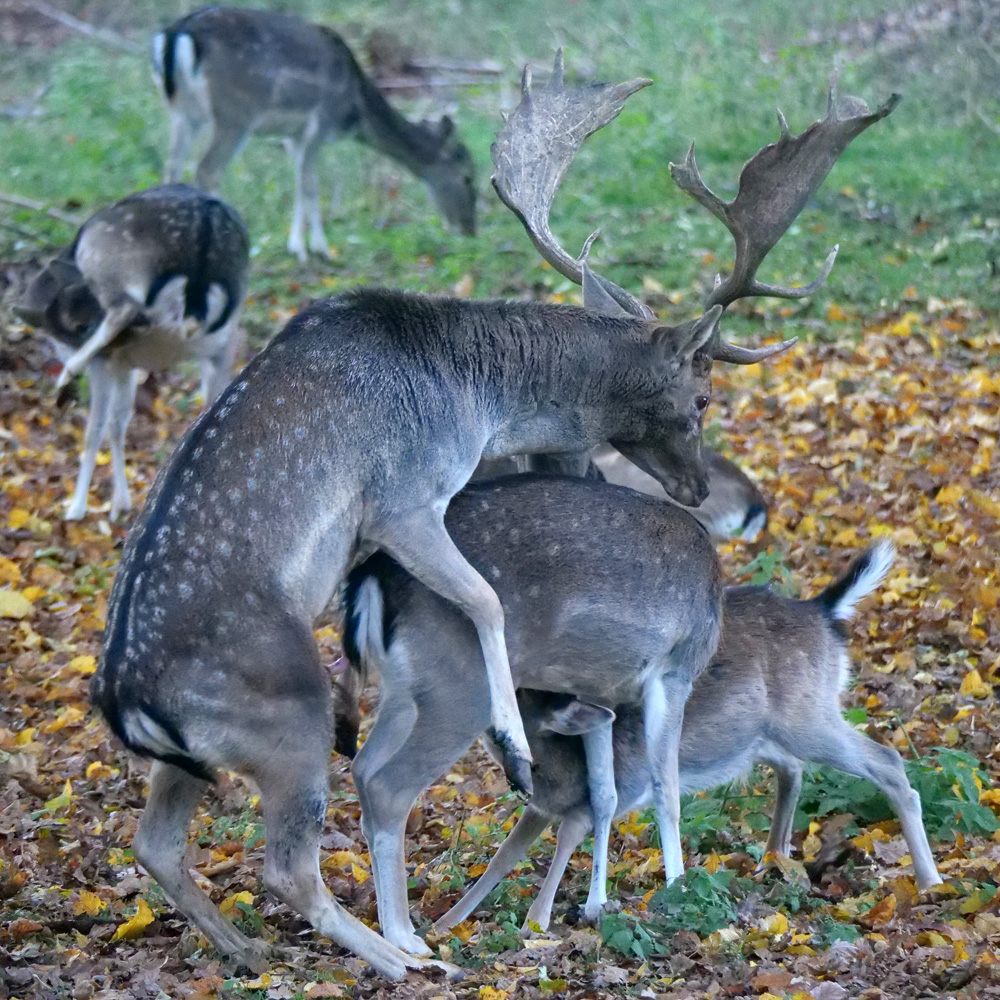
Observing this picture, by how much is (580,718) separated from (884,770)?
111 cm

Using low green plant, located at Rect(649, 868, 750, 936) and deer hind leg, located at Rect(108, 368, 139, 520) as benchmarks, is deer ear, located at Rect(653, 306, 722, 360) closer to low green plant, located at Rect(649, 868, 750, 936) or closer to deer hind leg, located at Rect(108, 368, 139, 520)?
low green plant, located at Rect(649, 868, 750, 936)

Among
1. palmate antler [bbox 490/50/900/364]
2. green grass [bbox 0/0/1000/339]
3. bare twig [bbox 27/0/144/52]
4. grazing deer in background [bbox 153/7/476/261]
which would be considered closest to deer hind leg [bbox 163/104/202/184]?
grazing deer in background [bbox 153/7/476/261]

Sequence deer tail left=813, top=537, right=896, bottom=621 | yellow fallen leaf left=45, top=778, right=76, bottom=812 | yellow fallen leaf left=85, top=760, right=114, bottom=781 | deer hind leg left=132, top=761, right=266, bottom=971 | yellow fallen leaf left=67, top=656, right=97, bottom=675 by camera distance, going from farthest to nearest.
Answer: yellow fallen leaf left=67, top=656, right=97, bottom=675
yellow fallen leaf left=85, top=760, right=114, bottom=781
yellow fallen leaf left=45, top=778, right=76, bottom=812
deer tail left=813, top=537, right=896, bottom=621
deer hind leg left=132, top=761, right=266, bottom=971

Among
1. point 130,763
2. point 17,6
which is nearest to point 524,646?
point 130,763

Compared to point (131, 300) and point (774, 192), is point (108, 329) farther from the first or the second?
point (774, 192)

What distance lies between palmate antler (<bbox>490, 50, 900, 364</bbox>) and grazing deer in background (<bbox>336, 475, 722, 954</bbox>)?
0.97 meters

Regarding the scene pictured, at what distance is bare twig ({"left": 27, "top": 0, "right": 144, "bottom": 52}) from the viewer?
20766mm

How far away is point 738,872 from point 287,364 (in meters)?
2.31

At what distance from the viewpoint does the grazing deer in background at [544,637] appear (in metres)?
4.99

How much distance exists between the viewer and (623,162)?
15.4 meters

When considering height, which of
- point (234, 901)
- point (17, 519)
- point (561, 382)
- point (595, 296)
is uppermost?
point (595, 296)

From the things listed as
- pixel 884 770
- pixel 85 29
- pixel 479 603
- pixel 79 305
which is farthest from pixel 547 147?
pixel 85 29

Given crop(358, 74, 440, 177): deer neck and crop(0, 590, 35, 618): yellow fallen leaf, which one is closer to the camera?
crop(0, 590, 35, 618): yellow fallen leaf

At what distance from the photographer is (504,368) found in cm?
545
